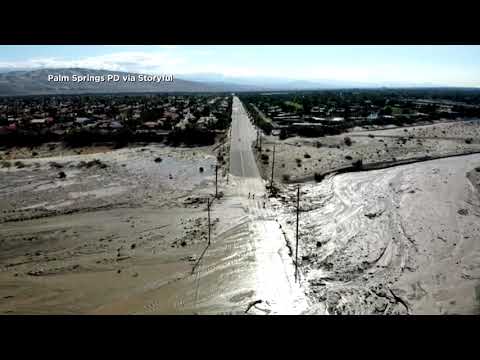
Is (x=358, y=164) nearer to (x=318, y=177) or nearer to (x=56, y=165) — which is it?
(x=318, y=177)

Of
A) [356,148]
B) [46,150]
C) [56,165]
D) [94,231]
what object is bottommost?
[94,231]

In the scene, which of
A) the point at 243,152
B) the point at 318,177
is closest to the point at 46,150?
the point at 243,152

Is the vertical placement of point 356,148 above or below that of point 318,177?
above

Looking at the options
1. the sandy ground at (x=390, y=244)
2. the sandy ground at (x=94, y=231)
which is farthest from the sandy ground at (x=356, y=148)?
the sandy ground at (x=94, y=231)

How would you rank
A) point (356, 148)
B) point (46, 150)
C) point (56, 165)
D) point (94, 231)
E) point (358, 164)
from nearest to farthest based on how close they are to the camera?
point (94, 231)
point (56, 165)
point (358, 164)
point (46, 150)
point (356, 148)

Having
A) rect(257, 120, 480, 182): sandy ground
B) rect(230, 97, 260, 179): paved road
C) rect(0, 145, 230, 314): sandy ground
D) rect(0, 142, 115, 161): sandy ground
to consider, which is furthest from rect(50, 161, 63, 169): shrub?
rect(257, 120, 480, 182): sandy ground

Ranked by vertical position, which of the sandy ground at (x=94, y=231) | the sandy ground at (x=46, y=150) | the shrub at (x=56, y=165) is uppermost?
the sandy ground at (x=46, y=150)

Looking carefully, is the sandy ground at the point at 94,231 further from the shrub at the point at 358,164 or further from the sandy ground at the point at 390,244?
the shrub at the point at 358,164
